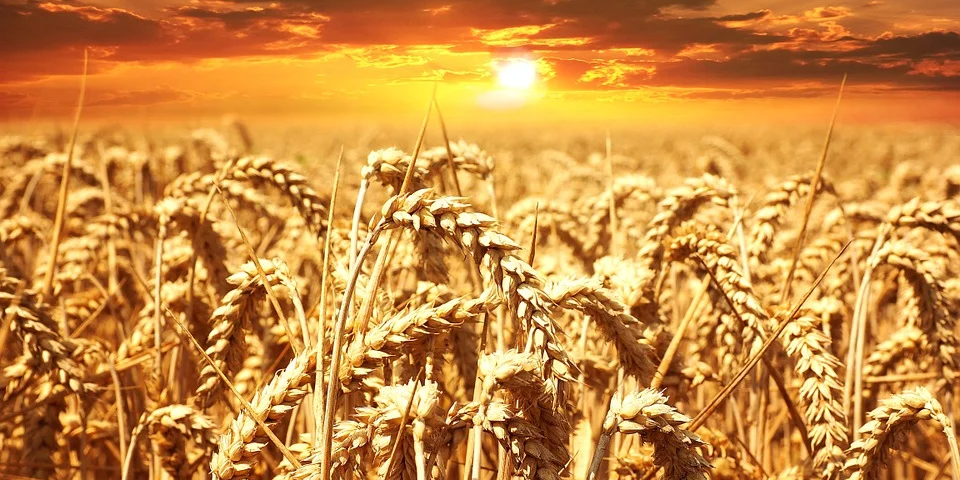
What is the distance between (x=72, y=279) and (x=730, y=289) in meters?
2.57

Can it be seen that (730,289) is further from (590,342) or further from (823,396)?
(590,342)

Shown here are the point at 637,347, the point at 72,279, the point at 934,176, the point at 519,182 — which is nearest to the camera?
the point at 637,347

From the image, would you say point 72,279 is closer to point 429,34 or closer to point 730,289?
point 429,34

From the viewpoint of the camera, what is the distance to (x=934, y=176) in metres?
6.34

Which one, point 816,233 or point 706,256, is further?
point 816,233

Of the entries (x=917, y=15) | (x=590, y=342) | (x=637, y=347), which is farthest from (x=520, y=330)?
(x=917, y=15)

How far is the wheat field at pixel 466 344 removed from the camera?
4.23 ft

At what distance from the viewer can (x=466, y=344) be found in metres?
2.14

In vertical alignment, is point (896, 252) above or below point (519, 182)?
above

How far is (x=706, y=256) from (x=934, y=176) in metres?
5.49

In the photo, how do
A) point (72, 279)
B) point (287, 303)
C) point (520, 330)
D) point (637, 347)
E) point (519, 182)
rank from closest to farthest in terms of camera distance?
point (520, 330) → point (637, 347) → point (287, 303) → point (72, 279) → point (519, 182)

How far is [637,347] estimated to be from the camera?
5.33 ft

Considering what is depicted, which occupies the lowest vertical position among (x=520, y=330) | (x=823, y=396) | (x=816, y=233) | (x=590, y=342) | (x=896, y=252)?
(x=816, y=233)

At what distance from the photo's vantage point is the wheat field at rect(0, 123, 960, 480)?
1.29 m
